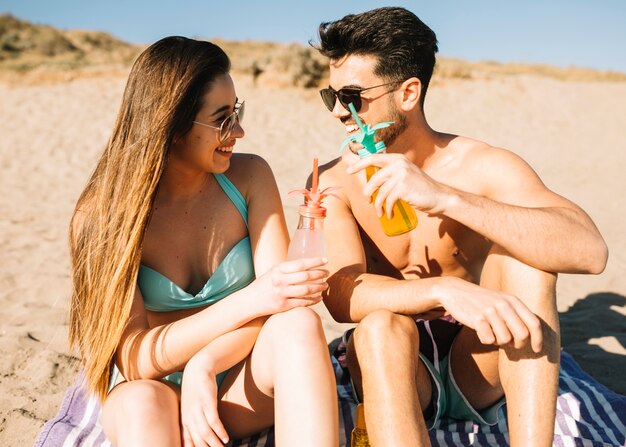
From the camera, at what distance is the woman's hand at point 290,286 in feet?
6.38

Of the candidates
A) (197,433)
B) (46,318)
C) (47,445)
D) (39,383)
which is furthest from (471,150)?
(46,318)

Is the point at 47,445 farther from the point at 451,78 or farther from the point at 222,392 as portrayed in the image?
the point at 451,78

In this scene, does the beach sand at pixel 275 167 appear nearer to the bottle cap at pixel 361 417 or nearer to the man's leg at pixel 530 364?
the bottle cap at pixel 361 417

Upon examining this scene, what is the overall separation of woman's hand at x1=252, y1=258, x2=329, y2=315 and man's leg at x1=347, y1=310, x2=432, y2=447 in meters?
0.24

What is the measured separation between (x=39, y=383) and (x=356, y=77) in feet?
8.11

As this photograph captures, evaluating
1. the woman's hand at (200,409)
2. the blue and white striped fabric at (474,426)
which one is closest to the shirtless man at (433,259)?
the blue and white striped fabric at (474,426)

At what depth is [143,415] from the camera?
6.24ft

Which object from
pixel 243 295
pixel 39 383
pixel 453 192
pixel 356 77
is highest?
pixel 356 77

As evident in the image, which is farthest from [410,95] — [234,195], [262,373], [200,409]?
[200,409]

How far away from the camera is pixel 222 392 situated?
2281 mm

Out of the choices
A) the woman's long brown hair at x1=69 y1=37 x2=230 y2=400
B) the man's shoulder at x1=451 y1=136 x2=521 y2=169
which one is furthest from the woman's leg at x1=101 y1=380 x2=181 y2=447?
the man's shoulder at x1=451 y1=136 x2=521 y2=169

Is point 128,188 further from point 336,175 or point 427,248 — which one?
point 427,248

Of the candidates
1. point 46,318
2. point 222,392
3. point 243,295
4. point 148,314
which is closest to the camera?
point 243,295

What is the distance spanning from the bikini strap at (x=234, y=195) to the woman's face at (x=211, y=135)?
0.14 metres
